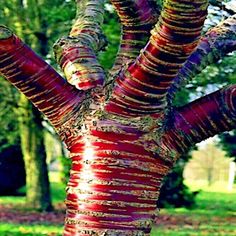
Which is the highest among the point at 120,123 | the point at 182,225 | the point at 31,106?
the point at 31,106

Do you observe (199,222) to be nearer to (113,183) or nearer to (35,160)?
(35,160)

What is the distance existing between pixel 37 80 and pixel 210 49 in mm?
1093

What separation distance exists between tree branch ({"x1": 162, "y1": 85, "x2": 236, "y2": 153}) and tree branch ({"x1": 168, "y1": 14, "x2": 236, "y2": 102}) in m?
0.29

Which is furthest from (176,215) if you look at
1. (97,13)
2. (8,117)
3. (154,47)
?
(154,47)

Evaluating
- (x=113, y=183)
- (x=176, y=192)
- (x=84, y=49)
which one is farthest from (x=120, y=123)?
(x=176, y=192)

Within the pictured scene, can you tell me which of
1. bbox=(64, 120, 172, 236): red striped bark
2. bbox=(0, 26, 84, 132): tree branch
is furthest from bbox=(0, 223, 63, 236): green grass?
bbox=(64, 120, 172, 236): red striped bark

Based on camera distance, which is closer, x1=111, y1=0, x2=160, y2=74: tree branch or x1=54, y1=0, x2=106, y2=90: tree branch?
x1=54, y1=0, x2=106, y2=90: tree branch

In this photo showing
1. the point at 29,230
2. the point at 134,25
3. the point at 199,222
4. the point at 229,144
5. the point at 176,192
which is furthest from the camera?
the point at 176,192

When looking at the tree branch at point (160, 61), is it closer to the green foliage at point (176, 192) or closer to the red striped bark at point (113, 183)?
the red striped bark at point (113, 183)

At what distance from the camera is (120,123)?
2.85m

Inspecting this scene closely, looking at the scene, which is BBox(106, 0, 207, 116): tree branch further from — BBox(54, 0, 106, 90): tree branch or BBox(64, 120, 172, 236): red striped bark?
BBox(54, 0, 106, 90): tree branch

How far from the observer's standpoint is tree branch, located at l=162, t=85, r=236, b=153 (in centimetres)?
302

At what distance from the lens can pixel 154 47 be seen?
2566 millimetres

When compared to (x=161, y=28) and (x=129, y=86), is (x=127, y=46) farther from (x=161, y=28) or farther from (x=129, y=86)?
(x=161, y=28)
